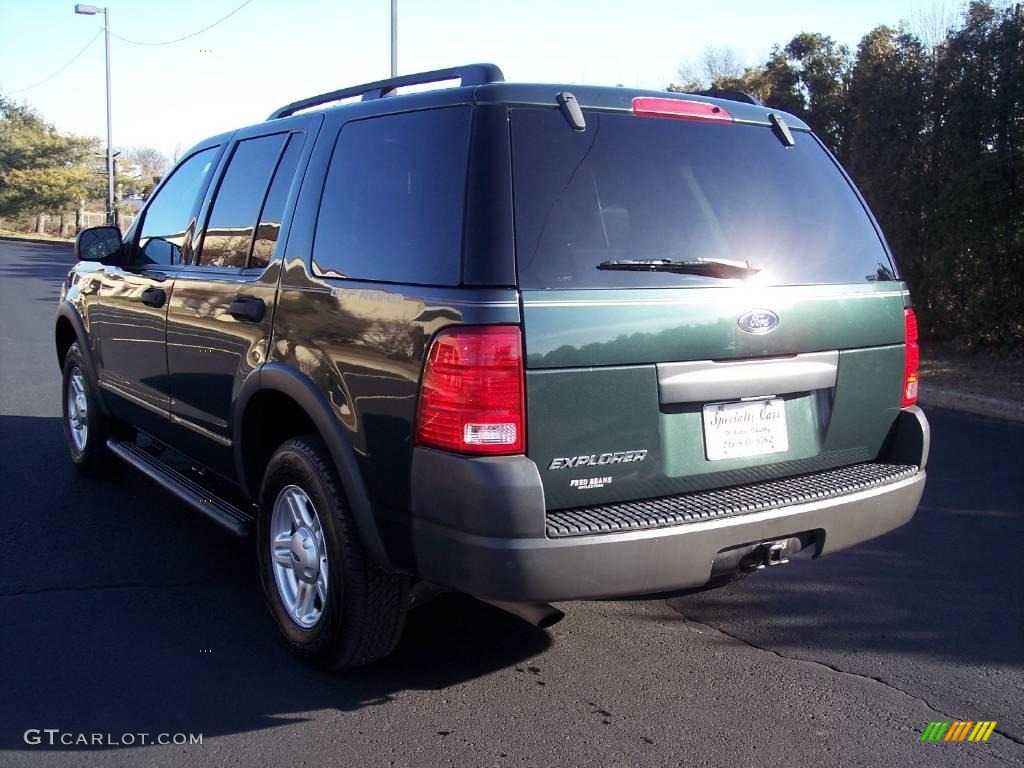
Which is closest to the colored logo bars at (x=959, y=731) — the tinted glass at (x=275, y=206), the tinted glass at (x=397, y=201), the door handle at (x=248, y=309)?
the tinted glass at (x=397, y=201)

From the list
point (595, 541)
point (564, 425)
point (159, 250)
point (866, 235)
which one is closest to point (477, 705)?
point (595, 541)

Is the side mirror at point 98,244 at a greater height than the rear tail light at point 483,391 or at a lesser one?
greater

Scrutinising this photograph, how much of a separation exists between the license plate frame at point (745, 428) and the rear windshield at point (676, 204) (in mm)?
420

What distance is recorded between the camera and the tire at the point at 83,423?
595cm

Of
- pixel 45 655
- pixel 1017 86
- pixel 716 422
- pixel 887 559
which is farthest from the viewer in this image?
pixel 1017 86

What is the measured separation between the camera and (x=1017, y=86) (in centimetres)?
988

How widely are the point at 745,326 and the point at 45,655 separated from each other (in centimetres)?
287

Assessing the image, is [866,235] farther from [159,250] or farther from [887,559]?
[159,250]

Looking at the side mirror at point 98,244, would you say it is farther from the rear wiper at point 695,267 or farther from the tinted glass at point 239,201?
the rear wiper at point 695,267

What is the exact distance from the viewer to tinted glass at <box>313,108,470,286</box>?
3061 millimetres

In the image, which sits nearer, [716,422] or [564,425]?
[564,425]

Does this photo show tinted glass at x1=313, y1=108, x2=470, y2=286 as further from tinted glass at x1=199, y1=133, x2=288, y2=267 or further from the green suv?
tinted glass at x1=199, y1=133, x2=288, y2=267
